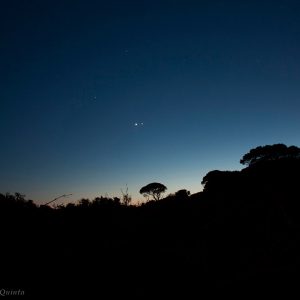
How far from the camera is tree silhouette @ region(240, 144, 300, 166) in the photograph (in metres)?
41.0

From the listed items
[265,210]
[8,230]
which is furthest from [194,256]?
[265,210]

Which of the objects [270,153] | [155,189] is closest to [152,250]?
[270,153]

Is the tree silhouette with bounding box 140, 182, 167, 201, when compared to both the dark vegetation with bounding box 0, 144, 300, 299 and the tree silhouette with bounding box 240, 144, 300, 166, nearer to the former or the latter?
the tree silhouette with bounding box 240, 144, 300, 166

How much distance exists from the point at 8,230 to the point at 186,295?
5.56 meters

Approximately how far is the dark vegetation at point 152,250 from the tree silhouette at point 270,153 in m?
25.1

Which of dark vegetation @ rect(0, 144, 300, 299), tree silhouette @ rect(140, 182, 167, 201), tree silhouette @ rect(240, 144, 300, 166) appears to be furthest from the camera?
tree silhouette @ rect(140, 182, 167, 201)

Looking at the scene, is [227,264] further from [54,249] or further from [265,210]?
[265,210]

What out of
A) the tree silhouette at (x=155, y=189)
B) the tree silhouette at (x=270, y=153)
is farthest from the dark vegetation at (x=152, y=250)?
the tree silhouette at (x=155, y=189)

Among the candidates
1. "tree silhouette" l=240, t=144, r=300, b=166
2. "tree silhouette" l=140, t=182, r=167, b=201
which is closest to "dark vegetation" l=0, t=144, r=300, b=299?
"tree silhouette" l=240, t=144, r=300, b=166

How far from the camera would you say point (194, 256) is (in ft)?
32.7

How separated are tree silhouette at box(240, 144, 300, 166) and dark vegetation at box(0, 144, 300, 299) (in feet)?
82.5

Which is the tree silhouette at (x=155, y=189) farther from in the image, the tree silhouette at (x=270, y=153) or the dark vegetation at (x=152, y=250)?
the dark vegetation at (x=152, y=250)

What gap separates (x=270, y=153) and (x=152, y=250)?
36.3m

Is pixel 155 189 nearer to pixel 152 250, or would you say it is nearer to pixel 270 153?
pixel 270 153
